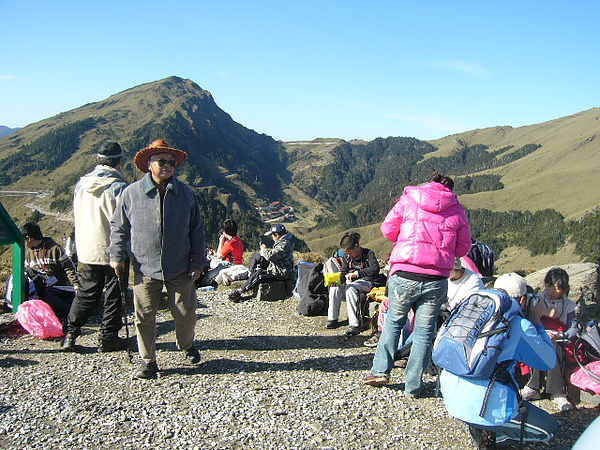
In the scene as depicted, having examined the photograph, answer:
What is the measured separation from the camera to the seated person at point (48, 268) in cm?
738

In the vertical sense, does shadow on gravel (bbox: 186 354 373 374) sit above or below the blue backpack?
below

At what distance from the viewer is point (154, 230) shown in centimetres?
527

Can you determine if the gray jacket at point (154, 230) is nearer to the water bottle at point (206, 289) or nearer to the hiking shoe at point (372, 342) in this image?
the hiking shoe at point (372, 342)

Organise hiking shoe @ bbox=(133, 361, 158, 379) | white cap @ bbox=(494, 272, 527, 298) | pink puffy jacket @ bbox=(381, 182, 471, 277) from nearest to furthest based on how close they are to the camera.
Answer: pink puffy jacket @ bbox=(381, 182, 471, 277) < hiking shoe @ bbox=(133, 361, 158, 379) < white cap @ bbox=(494, 272, 527, 298)

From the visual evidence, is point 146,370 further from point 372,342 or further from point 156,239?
point 372,342

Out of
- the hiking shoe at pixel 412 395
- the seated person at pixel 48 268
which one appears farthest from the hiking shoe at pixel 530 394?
the seated person at pixel 48 268

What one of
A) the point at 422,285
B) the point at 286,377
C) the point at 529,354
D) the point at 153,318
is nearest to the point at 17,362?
the point at 153,318

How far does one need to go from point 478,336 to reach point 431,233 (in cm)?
129

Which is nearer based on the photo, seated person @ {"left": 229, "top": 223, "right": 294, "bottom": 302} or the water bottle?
seated person @ {"left": 229, "top": 223, "right": 294, "bottom": 302}

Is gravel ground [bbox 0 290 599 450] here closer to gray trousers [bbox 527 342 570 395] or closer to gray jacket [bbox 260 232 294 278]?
gray trousers [bbox 527 342 570 395]

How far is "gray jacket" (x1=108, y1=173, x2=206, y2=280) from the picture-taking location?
17.3 ft

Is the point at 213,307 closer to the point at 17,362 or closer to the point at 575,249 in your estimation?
the point at 17,362

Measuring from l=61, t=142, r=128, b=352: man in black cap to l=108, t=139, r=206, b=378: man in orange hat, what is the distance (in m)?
0.75

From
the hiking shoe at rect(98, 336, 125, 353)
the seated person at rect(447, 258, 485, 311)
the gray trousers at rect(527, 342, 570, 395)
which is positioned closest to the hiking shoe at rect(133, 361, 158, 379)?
the hiking shoe at rect(98, 336, 125, 353)
